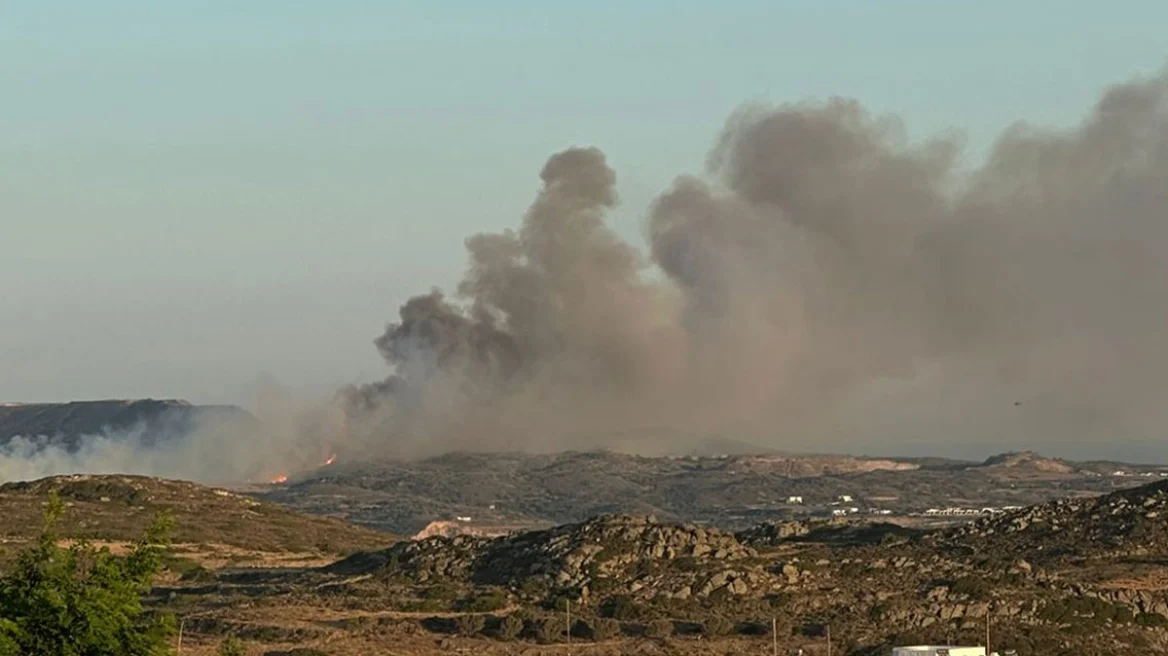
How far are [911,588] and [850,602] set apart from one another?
4418mm

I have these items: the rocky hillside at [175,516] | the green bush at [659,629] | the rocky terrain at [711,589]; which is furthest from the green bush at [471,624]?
the rocky hillside at [175,516]

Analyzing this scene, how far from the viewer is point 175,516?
140 meters

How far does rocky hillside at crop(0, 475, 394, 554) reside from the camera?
14288 centimetres

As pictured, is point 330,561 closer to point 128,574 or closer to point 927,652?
point 927,652

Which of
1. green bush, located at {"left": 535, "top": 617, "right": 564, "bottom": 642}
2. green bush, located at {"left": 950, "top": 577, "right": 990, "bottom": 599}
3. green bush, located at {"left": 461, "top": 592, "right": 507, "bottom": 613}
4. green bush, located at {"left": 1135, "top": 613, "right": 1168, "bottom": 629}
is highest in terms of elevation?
green bush, located at {"left": 950, "top": 577, "right": 990, "bottom": 599}

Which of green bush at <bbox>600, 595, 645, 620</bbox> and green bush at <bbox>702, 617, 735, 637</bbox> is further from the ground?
green bush at <bbox>600, 595, 645, 620</bbox>

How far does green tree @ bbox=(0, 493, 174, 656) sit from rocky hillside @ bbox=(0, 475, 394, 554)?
91905 millimetres

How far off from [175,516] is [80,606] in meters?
105

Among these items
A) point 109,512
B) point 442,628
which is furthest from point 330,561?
point 442,628

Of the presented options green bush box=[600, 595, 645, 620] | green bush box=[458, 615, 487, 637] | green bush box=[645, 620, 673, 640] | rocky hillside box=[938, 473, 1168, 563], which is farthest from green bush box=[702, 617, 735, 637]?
rocky hillside box=[938, 473, 1168, 563]

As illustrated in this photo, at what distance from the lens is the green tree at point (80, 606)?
37.0 meters

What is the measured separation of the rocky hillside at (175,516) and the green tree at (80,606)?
3618 inches

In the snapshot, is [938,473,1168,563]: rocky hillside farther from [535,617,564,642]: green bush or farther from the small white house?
the small white house

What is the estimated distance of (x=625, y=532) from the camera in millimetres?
113688
